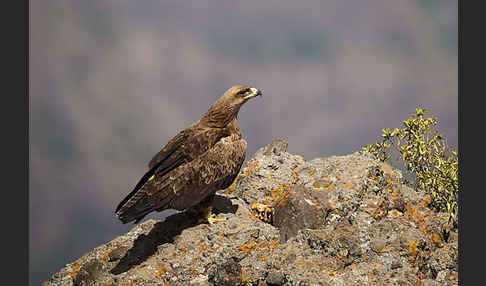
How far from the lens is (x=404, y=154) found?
987 cm

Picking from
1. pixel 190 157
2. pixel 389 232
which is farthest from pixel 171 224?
pixel 389 232

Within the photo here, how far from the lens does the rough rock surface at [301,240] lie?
21.8 feet

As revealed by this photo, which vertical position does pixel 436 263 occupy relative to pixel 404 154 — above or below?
below

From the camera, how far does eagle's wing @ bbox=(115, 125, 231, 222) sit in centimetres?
776

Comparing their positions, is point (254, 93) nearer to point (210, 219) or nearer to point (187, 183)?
point (187, 183)

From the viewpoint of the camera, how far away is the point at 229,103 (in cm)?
875

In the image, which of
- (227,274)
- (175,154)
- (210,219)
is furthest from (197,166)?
(227,274)

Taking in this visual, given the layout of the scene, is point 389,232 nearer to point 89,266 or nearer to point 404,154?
point 404,154

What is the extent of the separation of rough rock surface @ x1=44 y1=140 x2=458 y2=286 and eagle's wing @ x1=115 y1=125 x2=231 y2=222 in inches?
39.2

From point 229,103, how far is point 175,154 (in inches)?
59.5

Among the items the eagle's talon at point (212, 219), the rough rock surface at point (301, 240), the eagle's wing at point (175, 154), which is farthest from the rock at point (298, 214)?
the eagle's wing at point (175, 154)

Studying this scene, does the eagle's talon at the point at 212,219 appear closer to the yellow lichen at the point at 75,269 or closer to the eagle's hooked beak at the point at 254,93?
the eagle's hooked beak at the point at 254,93

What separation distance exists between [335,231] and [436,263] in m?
1.66

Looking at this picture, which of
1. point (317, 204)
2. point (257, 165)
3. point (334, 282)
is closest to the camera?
point (334, 282)
